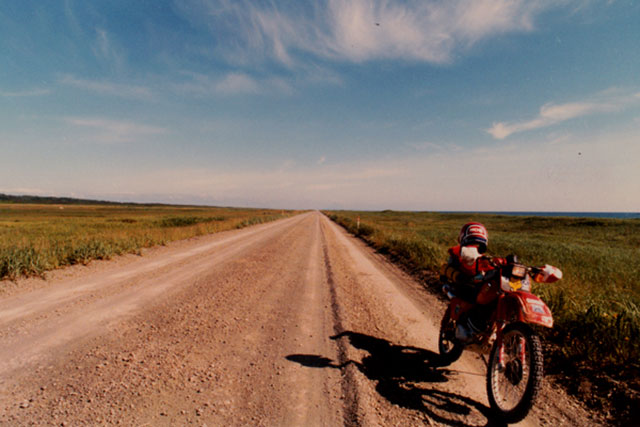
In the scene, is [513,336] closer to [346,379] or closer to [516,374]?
[516,374]

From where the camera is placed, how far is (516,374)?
270 centimetres

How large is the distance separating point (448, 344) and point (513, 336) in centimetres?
149

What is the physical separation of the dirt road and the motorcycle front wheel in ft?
0.80

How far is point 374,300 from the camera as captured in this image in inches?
267

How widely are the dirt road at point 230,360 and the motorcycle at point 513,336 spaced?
0.31m

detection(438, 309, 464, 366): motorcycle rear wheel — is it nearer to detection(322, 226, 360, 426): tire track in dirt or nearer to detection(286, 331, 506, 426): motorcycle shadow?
detection(286, 331, 506, 426): motorcycle shadow

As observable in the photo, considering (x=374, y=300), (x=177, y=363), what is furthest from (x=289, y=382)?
(x=374, y=300)

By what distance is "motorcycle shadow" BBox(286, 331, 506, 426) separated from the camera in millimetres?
2877

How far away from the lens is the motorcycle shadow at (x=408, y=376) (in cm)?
288

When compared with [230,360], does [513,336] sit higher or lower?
higher

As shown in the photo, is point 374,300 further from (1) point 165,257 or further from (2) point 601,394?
(1) point 165,257

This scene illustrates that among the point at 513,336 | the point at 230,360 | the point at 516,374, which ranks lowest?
the point at 230,360

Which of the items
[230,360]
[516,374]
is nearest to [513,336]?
[516,374]

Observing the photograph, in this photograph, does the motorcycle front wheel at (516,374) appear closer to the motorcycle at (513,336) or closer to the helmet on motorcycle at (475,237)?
the motorcycle at (513,336)
